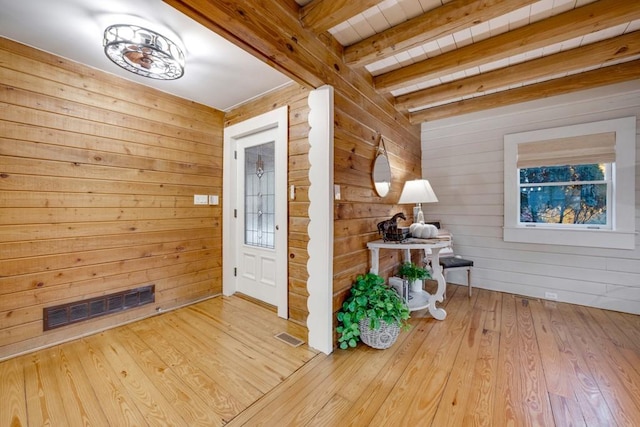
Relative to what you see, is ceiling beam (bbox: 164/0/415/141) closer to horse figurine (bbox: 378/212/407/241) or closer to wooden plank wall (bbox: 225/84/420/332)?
wooden plank wall (bbox: 225/84/420/332)

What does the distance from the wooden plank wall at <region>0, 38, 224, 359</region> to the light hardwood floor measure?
1.41 ft

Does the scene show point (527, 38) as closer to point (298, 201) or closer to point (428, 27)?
point (428, 27)

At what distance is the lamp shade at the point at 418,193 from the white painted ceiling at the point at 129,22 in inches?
68.1

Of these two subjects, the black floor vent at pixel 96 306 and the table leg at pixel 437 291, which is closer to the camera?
the black floor vent at pixel 96 306

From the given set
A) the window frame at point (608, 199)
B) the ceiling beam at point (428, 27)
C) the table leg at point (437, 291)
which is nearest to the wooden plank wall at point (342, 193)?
the ceiling beam at point (428, 27)

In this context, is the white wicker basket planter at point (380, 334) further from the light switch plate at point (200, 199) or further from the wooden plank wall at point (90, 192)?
the light switch plate at point (200, 199)

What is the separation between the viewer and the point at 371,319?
197 cm

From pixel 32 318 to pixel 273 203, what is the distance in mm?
2164

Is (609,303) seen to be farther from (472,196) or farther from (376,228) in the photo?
(376,228)

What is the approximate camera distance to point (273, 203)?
9.45ft

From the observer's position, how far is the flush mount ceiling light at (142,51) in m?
1.69

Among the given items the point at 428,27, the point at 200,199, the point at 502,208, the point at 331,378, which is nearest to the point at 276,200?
the point at 200,199

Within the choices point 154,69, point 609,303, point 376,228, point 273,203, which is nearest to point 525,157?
point 609,303

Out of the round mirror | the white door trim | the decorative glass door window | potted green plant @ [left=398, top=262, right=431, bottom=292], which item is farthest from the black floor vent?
potted green plant @ [left=398, top=262, right=431, bottom=292]
